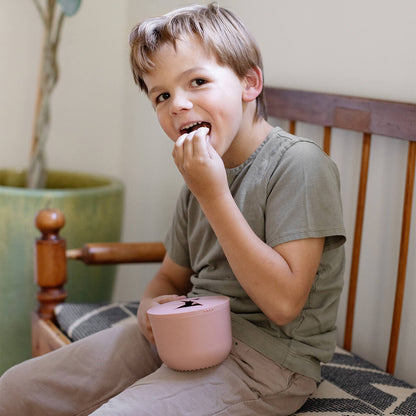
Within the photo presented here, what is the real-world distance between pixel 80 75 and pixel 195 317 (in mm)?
1343

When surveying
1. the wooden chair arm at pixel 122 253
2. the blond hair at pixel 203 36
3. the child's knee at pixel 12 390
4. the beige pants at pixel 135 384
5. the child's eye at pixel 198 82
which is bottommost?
the child's knee at pixel 12 390

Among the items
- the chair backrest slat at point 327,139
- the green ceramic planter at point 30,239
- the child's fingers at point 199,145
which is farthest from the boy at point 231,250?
the green ceramic planter at point 30,239

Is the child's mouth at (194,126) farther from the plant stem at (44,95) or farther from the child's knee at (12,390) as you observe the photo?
Result: the plant stem at (44,95)

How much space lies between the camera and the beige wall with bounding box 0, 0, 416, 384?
1.12 metres

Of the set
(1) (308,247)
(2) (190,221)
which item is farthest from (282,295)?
(2) (190,221)

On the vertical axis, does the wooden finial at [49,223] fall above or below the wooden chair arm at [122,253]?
above

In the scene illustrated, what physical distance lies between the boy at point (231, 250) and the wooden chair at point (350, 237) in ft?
0.76

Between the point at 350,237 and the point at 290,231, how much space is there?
1.44 ft

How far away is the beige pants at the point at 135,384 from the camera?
0.78 meters

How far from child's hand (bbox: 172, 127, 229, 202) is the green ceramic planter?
0.83 metres

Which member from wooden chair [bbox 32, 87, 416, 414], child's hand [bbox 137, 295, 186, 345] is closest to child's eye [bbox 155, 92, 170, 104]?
child's hand [bbox 137, 295, 186, 345]

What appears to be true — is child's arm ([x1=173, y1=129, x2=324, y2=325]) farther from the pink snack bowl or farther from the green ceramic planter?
the green ceramic planter

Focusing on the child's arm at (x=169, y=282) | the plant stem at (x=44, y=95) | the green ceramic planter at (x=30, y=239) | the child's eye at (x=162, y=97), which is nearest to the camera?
the child's eye at (x=162, y=97)

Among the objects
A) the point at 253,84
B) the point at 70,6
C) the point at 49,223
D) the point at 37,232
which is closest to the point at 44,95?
the point at 70,6
